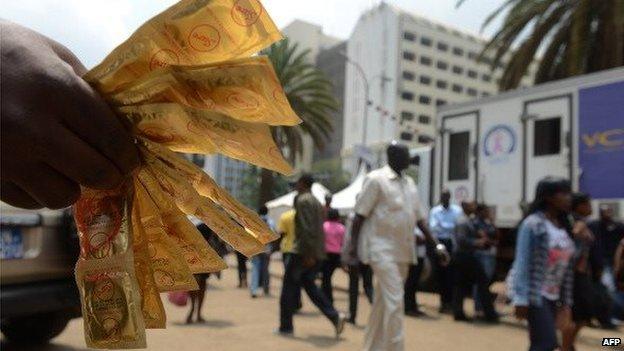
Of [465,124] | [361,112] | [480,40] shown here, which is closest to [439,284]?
[465,124]

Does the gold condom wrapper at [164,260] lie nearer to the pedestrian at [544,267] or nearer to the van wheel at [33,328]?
the pedestrian at [544,267]

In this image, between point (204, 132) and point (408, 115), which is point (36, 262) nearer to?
point (204, 132)

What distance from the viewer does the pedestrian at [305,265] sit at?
6.05 meters

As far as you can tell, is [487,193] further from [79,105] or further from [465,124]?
[79,105]

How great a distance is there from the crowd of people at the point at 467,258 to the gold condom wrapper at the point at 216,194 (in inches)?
128

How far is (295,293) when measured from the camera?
19.9 feet

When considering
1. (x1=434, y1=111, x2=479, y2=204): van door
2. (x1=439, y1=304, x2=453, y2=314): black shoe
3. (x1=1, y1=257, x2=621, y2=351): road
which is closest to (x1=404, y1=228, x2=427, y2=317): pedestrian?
(x1=1, y1=257, x2=621, y2=351): road

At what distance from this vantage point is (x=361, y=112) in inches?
2721

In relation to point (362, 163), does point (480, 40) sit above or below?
above

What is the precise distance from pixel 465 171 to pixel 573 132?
6.31 feet

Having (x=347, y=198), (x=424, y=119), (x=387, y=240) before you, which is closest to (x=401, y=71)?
(x=424, y=119)

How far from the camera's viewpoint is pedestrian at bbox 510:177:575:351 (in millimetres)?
3832

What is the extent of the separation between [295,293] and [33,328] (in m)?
2.51

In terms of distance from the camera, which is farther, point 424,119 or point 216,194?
point 424,119
